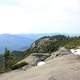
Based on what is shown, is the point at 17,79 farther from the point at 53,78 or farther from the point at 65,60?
the point at 65,60

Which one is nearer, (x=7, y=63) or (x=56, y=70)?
(x=56, y=70)

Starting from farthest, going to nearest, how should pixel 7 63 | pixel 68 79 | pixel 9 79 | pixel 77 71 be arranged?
1. pixel 7 63
2. pixel 9 79
3. pixel 77 71
4. pixel 68 79

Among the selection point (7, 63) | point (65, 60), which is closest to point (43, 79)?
point (65, 60)

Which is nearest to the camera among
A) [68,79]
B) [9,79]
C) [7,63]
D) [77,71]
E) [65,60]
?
[68,79]

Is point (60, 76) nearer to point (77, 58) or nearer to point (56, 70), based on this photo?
point (56, 70)

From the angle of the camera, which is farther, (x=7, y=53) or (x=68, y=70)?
(x=7, y=53)

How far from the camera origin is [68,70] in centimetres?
2122

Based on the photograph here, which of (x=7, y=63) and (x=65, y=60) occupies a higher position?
(x=65, y=60)

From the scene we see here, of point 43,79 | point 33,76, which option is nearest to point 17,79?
point 33,76

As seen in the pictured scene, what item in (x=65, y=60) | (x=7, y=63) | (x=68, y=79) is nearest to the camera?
(x=68, y=79)

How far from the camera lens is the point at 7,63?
4409 centimetres

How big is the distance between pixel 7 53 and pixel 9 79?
2156cm

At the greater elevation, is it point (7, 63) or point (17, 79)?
point (17, 79)

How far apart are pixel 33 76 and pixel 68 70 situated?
9.04 ft
